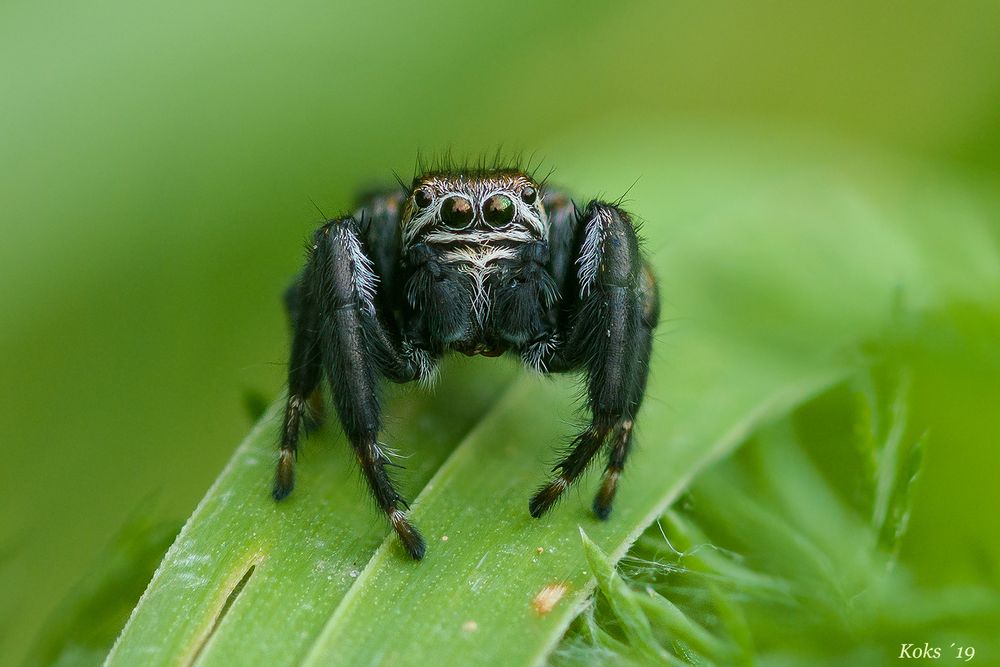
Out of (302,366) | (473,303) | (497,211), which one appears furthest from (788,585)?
(302,366)

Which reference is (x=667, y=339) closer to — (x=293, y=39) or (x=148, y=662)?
(x=148, y=662)

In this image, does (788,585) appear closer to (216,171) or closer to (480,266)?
(480,266)

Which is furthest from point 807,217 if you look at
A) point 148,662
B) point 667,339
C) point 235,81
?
point 148,662

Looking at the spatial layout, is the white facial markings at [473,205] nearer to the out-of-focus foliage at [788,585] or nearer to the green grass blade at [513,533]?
the green grass blade at [513,533]

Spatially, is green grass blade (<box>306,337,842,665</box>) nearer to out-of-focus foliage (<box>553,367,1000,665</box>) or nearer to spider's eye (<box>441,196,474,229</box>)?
out-of-focus foliage (<box>553,367,1000,665</box>)

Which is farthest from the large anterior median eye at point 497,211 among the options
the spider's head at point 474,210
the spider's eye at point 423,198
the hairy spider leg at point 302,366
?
the hairy spider leg at point 302,366
